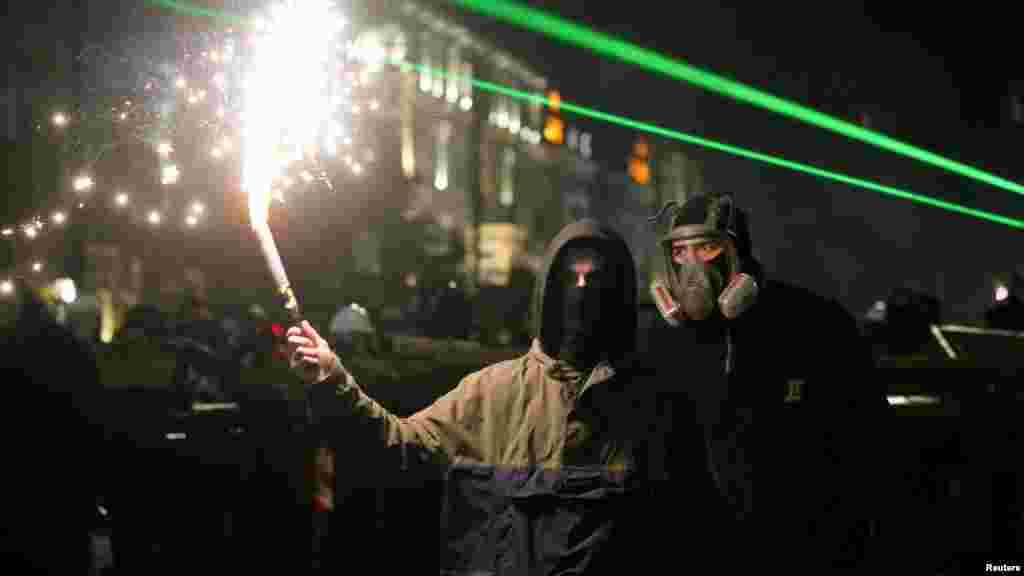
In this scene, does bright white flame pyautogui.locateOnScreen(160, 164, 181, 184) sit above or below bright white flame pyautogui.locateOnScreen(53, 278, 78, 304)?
above

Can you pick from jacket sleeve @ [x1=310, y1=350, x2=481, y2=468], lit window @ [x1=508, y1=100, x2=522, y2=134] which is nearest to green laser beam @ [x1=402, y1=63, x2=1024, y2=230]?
jacket sleeve @ [x1=310, y1=350, x2=481, y2=468]

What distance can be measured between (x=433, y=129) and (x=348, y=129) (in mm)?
56636

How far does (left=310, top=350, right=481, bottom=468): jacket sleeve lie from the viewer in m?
3.69

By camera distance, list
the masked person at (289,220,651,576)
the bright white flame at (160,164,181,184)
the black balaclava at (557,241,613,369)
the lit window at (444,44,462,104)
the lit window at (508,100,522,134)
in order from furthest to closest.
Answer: the lit window at (508,100,522,134)
the lit window at (444,44,462,104)
the bright white flame at (160,164,181,184)
the black balaclava at (557,241,613,369)
the masked person at (289,220,651,576)

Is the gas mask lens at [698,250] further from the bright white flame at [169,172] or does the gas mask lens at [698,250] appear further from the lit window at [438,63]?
the lit window at [438,63]

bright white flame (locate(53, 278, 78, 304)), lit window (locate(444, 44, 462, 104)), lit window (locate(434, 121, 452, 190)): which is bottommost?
bright white flame (locate(53, 278, 78, 304))

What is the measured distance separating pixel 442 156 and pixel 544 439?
6038cm

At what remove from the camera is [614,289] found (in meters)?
4.32

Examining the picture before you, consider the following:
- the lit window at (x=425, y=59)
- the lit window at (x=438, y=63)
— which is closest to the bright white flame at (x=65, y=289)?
the lit window at (x=425, y=59)

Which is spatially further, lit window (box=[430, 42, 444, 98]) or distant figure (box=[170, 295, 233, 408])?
lit window (box=[430, 42, 444, 98])

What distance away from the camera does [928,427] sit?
7.41m

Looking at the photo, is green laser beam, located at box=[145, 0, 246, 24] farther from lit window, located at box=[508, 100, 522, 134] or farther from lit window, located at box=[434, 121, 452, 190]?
lit window, located at box=[508, 100, 522, 134]

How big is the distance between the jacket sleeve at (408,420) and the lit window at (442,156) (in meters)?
58.3

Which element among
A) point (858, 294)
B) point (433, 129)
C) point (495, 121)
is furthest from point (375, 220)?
point (495, 121)
